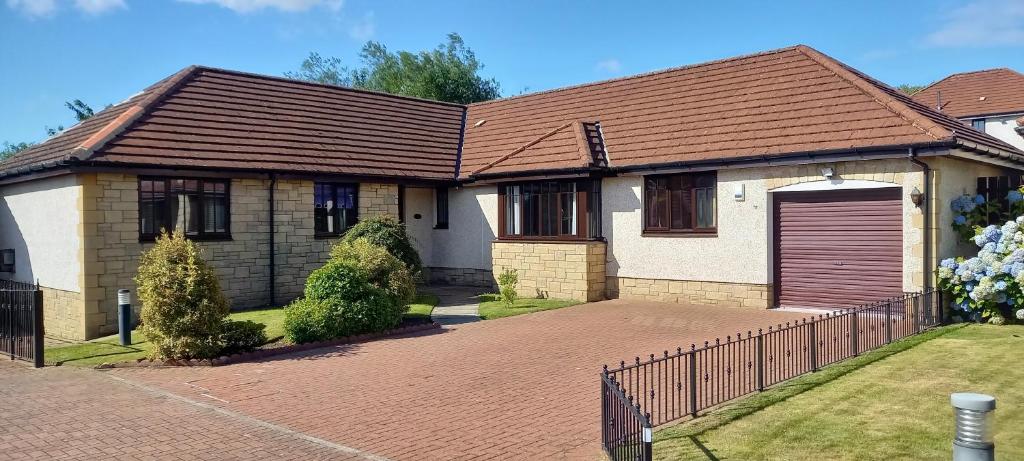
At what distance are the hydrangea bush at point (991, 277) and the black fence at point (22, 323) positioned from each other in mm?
15227

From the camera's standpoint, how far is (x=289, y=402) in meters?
8.84

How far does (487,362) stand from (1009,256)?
902 cm

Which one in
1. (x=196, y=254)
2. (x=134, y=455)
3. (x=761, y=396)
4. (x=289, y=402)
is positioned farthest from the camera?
(x=196, y=254)

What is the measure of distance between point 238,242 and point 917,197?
1436cm

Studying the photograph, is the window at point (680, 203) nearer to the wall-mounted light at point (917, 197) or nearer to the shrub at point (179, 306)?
the wall-mounted light at point (917, 197)

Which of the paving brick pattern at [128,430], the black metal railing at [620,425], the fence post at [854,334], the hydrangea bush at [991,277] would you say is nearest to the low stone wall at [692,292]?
the hydrangea bush at [991,277]

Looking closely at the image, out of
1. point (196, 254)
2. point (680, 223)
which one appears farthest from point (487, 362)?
point (680, 223)

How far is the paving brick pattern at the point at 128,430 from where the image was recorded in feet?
22.6

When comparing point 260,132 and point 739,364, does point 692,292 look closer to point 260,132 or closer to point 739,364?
point 739,364

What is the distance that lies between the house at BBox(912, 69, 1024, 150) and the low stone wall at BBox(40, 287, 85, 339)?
3280cm

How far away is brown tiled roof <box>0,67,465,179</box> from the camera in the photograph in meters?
16.6

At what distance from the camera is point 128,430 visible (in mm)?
7688

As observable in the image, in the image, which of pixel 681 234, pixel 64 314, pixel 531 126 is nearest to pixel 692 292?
pixel 681 234

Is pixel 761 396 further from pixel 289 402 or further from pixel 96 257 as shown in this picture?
pixel 96 257
